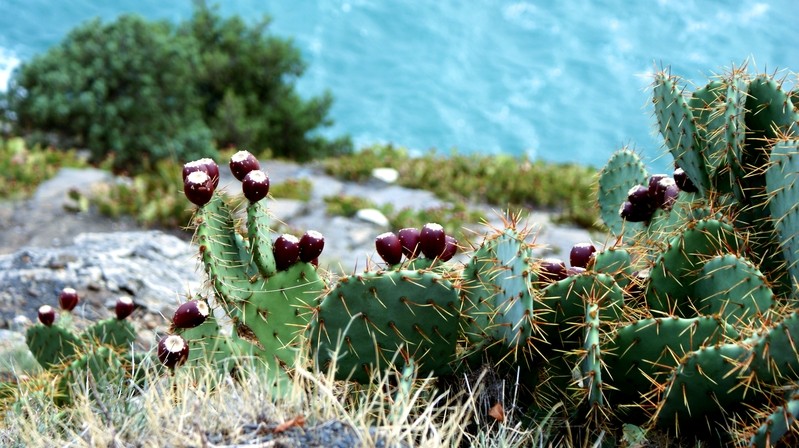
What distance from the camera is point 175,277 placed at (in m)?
5.61

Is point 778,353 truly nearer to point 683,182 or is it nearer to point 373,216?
point 683,182

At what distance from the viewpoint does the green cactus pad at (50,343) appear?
12.2 ft

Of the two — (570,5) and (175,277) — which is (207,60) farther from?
(570,5)

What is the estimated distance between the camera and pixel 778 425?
221 cm

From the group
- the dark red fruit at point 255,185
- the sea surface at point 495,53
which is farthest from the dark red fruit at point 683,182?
the sea surface at point 495,53

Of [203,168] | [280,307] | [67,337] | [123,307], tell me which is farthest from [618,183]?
[67,337]

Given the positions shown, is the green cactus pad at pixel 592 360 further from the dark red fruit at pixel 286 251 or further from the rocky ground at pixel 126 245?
the dark red fruit at pixel 286 251

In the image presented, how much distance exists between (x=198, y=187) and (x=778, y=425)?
1.86 meters

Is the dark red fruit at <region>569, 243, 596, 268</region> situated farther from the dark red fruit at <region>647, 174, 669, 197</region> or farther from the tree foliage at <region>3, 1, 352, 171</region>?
the tree foliage at <region>3, 1, 352, 171</region>

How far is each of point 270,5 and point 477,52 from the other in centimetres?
787

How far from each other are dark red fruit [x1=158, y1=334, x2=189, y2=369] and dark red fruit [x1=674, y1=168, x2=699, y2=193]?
1890 millimetres

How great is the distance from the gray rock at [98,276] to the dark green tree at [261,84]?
7.81 meters

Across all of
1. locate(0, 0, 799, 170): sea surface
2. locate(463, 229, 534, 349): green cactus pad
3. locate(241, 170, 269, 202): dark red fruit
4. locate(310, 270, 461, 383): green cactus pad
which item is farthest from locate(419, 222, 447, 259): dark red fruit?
locate(0, 0, 799, 170): sea surface

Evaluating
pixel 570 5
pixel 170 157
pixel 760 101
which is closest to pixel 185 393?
pixel 760 101
